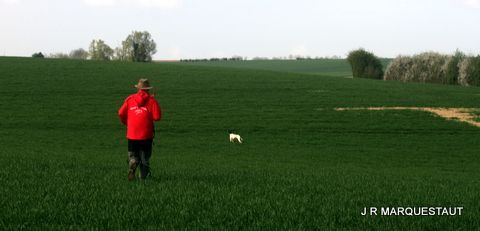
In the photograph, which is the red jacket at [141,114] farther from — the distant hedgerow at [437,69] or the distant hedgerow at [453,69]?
the distant hedgerow at [453,69]

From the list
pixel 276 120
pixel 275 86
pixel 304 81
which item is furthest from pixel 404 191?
pixel 304 81

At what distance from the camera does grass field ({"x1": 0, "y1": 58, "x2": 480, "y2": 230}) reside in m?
7.55

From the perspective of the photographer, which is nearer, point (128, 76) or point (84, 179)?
point (84, 179)

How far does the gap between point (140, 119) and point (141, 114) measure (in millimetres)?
106

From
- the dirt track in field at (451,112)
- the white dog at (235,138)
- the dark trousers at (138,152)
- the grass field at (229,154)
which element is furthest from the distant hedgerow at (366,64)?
the dark trousers at (138,152)

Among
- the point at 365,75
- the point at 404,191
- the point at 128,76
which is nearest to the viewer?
the point at 404,191

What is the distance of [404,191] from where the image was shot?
1061 cm

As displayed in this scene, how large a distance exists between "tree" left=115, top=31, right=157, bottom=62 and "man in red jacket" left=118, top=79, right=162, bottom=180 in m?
137

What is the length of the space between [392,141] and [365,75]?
7298 cm

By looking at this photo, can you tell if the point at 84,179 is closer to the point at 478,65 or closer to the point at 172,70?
the point at 172,70

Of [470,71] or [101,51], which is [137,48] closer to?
[101,51]

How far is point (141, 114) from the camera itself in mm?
11172

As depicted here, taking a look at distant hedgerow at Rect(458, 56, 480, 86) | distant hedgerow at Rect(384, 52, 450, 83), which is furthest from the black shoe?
distant hedgerow at Rect(384, 52, 450, 83)

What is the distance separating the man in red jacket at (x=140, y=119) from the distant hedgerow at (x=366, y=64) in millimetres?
95125
